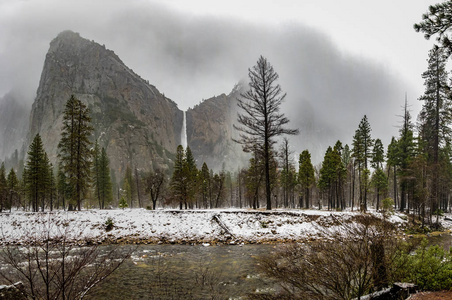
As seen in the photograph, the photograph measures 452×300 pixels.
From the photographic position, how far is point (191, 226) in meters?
21.5

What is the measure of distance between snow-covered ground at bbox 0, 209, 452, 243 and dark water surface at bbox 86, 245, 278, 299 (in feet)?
11.2

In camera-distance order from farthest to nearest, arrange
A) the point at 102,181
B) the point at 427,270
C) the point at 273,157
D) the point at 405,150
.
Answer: the point at 102,181, the point at 405,150, the point at 273,157, the point at 427,270

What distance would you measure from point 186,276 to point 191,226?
10799 millimetres

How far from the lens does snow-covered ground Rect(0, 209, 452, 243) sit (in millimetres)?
19047

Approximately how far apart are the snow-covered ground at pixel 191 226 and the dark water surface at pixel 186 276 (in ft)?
11.2

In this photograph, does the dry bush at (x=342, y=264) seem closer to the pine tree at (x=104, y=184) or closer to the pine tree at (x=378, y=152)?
the pine tree at (x=378, y=152)

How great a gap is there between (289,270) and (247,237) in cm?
1365

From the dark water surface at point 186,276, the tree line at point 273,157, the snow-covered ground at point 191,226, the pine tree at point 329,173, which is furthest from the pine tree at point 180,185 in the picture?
the pine tree at point 329,173

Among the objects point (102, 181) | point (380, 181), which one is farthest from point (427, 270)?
point (102, 181)

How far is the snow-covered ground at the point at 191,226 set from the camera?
19047mm

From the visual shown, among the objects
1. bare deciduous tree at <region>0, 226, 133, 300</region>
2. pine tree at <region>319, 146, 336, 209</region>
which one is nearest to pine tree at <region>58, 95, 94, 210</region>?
bare deciduous tree at <region>0, 226, 133, 300</region>

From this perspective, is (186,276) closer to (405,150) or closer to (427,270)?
(427,270)

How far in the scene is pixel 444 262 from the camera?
761cm

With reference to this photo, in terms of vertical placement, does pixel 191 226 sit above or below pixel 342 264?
below
